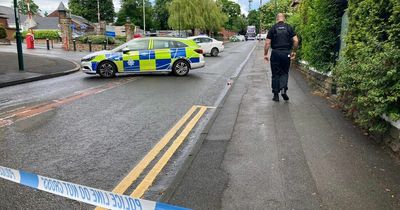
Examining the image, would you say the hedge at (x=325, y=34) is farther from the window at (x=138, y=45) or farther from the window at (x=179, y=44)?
the window at (x=138, y=45)

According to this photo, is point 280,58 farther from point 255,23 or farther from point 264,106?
point 255,23

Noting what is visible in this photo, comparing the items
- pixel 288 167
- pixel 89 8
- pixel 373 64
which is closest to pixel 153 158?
pixel 288 167

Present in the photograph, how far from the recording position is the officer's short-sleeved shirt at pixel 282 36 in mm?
9172

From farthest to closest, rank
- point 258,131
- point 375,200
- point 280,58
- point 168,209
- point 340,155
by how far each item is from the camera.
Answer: point 280,58 < point 258,131 < point 340,155 < point 375,200 < point 168,209

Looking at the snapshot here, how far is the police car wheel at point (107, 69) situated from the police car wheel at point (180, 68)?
2366 millimetres

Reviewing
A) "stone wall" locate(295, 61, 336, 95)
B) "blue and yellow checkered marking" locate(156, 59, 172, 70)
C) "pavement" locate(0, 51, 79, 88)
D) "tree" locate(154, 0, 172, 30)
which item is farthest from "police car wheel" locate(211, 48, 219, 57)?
"tree" locate(154, 0, 172, 30)

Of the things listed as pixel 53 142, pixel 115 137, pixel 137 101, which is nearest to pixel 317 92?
pixel 137 101

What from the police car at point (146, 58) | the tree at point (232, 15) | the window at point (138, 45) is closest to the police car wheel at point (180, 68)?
the police car at point (146, 58)

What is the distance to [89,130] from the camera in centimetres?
680

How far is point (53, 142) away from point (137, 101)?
3.80 m

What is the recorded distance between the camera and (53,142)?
6062mm

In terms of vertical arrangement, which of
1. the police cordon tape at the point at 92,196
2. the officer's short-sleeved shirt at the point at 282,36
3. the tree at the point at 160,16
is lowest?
the police cordon tape at the point at 92,196

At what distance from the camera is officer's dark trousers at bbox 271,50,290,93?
9.23m

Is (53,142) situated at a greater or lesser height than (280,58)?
lesser
